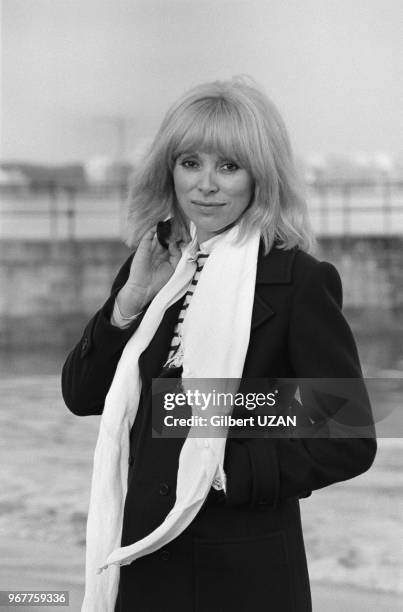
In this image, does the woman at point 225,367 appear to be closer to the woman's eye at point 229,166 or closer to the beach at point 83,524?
the woman's eye at point 229,166

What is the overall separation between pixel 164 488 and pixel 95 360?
0.99 feet

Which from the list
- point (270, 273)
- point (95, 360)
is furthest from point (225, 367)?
point (95, 360)

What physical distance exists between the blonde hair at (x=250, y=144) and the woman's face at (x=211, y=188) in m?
0.02

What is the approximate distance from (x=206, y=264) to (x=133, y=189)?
0.80ft

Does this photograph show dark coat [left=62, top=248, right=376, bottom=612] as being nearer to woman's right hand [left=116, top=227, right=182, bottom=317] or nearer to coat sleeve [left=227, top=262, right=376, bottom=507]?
coat sleeve [left=227, top=262, right=376, bottom=507]

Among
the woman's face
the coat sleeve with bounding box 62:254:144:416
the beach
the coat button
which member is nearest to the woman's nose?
the woman's face

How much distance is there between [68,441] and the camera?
7.14 metres

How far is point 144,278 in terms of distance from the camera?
179cm

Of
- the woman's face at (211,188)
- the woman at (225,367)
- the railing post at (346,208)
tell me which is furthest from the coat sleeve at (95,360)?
the railing post at (346,208)

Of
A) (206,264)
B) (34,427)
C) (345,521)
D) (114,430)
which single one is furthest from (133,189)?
(34,427)

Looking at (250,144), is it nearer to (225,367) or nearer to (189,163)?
(189,163)

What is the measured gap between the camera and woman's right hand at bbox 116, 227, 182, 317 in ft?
5.84

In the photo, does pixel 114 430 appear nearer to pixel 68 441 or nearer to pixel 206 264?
pixel 206 264

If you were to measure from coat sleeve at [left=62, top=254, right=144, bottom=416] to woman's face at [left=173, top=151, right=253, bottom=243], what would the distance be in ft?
0.81
